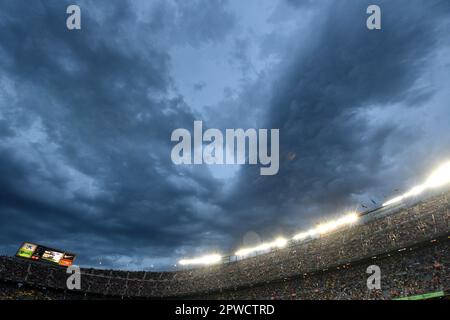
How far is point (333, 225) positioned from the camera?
53625 mm

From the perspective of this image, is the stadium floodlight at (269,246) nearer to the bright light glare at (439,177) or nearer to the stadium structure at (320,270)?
the stadium structure at (320,270)

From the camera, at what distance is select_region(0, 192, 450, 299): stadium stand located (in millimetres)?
33438

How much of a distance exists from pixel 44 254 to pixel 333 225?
5572 cm

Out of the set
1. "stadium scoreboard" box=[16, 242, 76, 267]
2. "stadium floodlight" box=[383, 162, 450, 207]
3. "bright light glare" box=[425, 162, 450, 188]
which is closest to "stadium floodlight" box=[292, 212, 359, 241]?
"stadium floodlight" box=[383, 162, 450, 207]

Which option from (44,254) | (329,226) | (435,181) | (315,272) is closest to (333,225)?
(329,226)

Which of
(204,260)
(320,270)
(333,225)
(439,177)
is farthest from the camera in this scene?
(204,260)

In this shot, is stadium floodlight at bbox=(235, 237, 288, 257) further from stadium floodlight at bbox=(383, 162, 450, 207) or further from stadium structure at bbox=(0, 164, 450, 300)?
stadium floodlight at bbox=(383, 162, 450, 207)

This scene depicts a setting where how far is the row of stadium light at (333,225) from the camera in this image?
3963 centimetres

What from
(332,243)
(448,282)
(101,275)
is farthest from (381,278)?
(101,275)

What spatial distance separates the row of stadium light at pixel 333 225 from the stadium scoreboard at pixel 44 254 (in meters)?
26.9

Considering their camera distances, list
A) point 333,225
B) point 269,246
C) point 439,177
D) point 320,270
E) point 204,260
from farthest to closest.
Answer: point 204,260 < point 269,246 < point 333,225 < point 320,270 < point 439,177

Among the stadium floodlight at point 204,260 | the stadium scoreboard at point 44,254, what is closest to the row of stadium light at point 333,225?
the stadium floodlight at point 204,260

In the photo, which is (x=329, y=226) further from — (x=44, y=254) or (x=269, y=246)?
(x=44, y=254)
